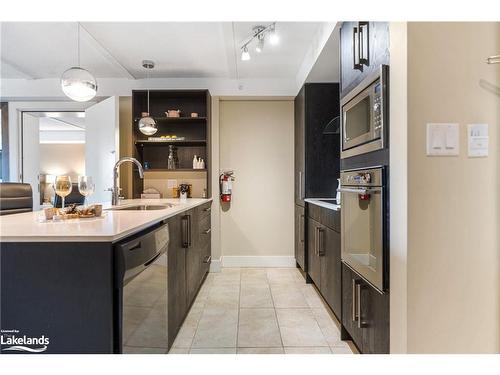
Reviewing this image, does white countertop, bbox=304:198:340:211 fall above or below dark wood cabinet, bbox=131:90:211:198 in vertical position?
below

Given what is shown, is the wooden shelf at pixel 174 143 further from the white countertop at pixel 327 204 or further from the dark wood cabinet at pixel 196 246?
the white countertop at pixel 327 204

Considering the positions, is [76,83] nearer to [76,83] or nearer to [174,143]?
[76,83]

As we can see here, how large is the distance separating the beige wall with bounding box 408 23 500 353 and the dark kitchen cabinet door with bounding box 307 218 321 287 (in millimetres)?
1503

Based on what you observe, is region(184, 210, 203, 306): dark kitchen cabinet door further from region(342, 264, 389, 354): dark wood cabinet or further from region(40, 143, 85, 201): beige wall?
region(40, 143, 85, 201): beige wall

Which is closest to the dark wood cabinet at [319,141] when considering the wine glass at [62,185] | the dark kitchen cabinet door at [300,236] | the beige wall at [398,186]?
the dark kitchen cabinet door at [300,236]

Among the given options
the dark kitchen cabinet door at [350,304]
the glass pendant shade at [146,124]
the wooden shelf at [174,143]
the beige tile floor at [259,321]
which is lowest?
the beige tile floor at [259,321]

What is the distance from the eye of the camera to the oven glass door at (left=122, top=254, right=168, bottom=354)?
1.13m

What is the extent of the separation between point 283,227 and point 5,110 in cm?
406

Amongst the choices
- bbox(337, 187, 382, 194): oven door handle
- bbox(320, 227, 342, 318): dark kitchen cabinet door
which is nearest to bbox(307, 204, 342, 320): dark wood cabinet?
bbox(320, 227, 342, 318): dark kitchen cabinet door

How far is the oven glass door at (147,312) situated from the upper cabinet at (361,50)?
148 centimetres

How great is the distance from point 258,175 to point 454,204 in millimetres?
3027

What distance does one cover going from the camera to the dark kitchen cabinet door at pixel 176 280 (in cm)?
186

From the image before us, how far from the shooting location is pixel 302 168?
352 centimetres

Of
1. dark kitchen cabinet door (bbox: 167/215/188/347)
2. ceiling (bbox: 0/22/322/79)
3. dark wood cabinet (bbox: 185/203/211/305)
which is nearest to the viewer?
dark kitchen cabinet door (bbox: 167/215/188/347)
